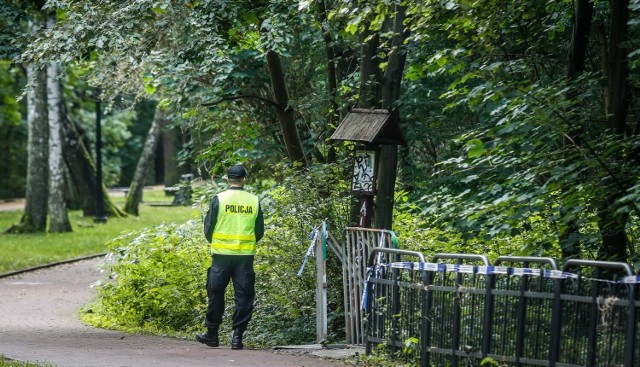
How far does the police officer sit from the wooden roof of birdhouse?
122cm

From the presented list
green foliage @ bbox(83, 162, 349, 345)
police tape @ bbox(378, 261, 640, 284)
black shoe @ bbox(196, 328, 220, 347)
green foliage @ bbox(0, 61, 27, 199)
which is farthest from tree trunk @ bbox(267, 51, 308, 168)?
green foliage @ bbox(0, 61, 27, 199)

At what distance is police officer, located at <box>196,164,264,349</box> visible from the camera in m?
11.4

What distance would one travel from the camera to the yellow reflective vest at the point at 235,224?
11422 mm

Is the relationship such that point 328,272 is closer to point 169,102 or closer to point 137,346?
point 137,346

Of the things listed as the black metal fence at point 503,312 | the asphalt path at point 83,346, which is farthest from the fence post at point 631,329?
the asphalt path at point 83,346

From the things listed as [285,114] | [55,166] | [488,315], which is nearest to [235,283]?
[488,315]

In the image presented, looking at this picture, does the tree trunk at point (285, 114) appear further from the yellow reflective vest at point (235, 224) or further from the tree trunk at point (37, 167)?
the tree trunk at point (37, 167)

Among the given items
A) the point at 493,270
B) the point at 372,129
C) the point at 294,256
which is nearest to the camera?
the point at 493,270

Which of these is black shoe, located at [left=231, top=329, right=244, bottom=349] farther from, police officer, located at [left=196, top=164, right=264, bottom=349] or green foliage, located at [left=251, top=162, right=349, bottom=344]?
green foliage, located at [left=251, top=162, right=349, bottom=344]

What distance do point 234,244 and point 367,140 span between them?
1821 mm

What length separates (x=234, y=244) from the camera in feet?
37.8

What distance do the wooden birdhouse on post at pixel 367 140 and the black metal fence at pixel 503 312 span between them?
1276 millimetres

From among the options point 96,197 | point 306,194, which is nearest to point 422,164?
point 306,194

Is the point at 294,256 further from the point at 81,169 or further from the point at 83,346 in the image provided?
the point at 81,169
